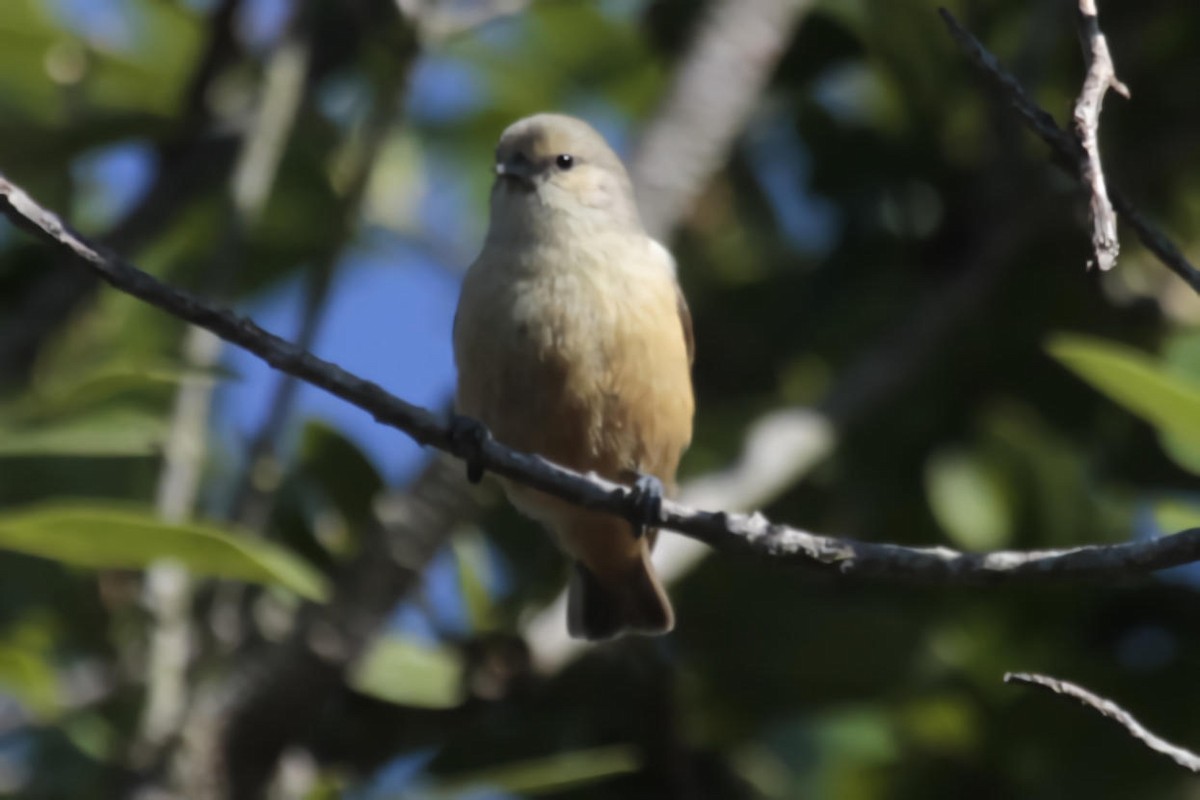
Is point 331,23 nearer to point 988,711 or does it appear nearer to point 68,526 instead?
point 68,526

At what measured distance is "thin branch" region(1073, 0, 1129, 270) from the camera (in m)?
2.13

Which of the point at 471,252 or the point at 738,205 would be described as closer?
the point at 738,205

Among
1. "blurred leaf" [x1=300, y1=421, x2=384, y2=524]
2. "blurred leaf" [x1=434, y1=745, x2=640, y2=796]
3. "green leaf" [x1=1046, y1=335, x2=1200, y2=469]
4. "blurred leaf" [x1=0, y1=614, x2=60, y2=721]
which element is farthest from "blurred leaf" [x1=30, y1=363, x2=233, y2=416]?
"green leaf" [x1=1046, y1=335, x2=1200, y2=469]

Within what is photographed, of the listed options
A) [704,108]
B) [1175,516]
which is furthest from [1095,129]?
[704,108]


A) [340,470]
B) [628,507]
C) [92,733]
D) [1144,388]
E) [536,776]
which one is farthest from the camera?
[340,470]

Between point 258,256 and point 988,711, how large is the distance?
8.57ft

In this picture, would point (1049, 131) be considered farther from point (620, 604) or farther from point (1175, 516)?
point (620, 604)

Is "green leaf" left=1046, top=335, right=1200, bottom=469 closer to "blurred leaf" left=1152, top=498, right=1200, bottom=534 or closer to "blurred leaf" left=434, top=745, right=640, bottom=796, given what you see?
"blurred leaf" left=1152, top=498, right=1200, bottom=534

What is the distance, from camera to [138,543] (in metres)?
3.31

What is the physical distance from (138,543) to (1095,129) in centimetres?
199

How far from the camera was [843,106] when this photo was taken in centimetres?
575

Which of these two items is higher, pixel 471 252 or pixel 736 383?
pixel 471 252

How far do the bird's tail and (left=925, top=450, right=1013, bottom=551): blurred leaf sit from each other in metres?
0.87

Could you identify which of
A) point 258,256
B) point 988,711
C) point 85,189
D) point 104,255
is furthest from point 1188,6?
point 104,255
